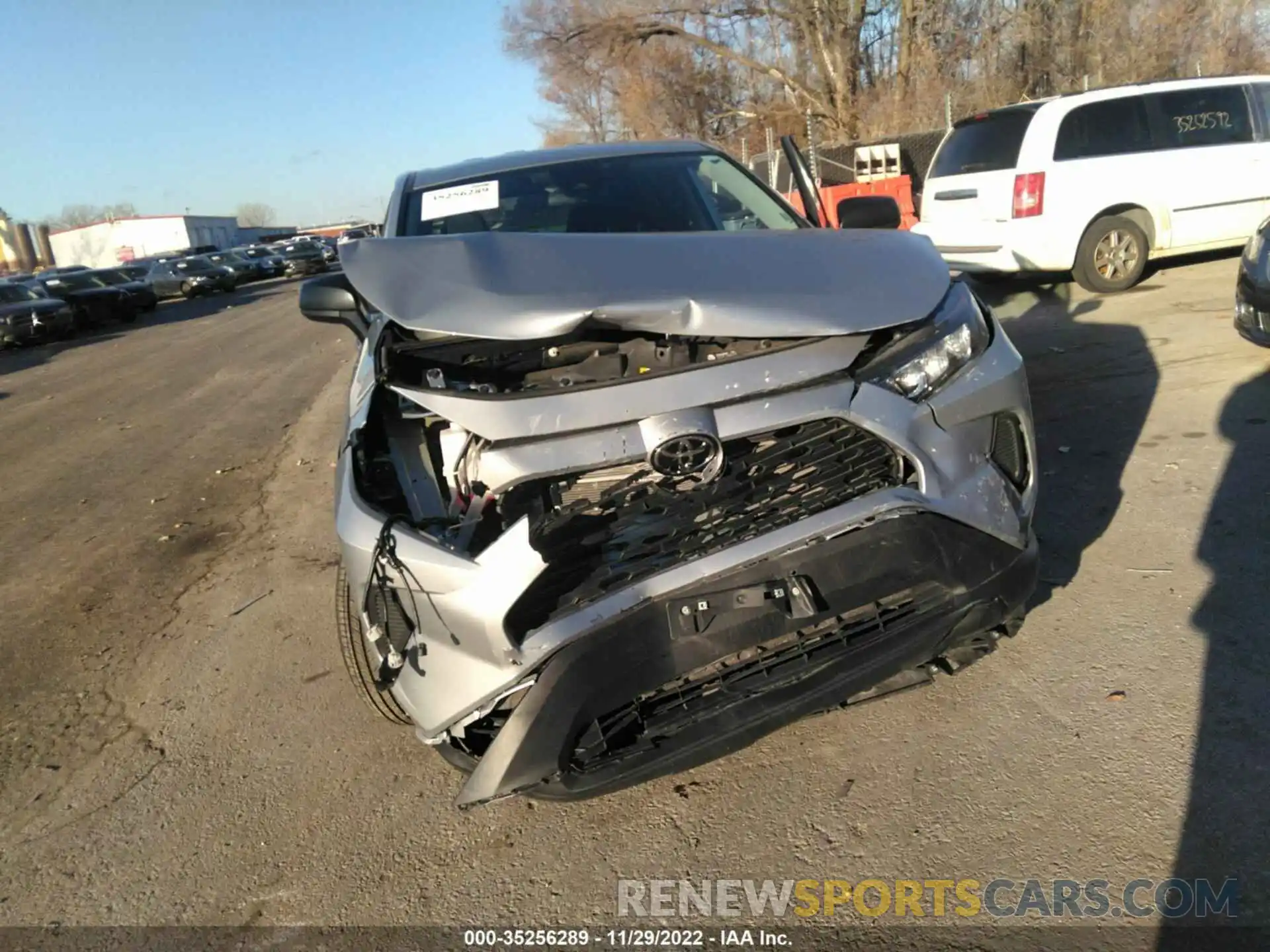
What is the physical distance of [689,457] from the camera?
7.26ft

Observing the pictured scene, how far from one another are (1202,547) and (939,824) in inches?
74.6

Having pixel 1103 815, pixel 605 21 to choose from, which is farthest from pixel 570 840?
pixel 605 21

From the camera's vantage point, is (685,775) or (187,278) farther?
(187,278)

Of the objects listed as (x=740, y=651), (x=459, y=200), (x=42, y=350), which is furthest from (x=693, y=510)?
(x=42, y=350)

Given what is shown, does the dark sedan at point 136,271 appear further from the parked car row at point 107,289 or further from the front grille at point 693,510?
the front grille at point 693,510

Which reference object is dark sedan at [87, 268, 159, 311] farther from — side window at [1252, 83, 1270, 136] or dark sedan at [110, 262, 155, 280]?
side window at [1252, 83, 1270, 136]

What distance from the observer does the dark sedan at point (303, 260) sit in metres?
40.8

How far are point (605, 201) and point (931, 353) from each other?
1.86 meters

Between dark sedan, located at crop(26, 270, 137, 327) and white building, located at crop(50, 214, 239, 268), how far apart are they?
196 feet

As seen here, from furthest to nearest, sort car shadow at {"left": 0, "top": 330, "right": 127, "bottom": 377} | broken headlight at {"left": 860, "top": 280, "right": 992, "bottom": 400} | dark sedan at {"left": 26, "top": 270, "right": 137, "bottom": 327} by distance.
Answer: dark sedan at {"left": 26, "top": 270, "right": 137, "bottom": 327}, car shadow at {"left": 0, "top": 330, "right": 127, "bottom": 377}, broken headlight at {"left": 860, "top": 280, "right": 992, "bottom": 400}

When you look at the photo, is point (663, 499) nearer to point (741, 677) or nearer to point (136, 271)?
point (741, 677)

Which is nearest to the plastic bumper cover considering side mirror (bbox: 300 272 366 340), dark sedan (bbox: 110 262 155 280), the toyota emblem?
the toyota emblem

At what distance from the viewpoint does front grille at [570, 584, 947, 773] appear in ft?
7.25

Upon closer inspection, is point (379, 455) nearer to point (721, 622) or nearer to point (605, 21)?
point (721, 622)
